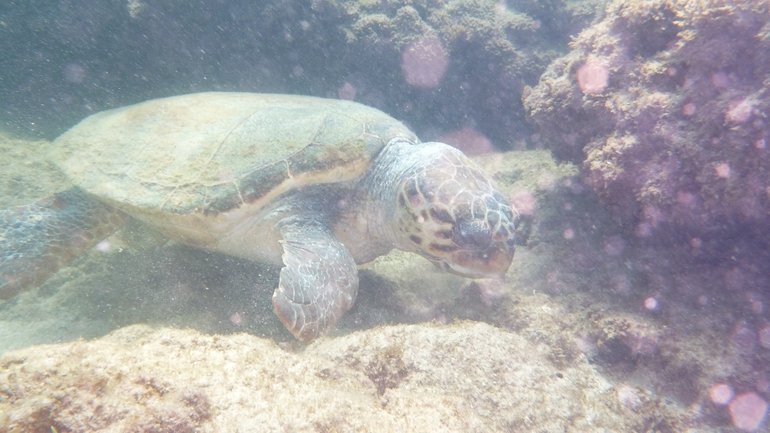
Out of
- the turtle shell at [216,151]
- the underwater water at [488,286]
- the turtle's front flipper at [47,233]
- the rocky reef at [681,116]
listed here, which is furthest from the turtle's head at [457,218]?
the turtle's front flipper at [47,233]

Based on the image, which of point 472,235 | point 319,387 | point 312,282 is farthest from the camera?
point 472,235

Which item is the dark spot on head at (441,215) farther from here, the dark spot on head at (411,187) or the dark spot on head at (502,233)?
the dark spot on head at (502,233)

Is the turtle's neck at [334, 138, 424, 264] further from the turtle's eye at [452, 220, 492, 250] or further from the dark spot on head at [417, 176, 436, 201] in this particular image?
the turtle's eye at [452, 220, 492, 250]

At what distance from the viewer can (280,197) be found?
3.66 metres

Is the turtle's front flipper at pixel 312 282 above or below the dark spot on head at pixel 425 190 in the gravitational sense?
below

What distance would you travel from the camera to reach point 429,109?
24.1 feet

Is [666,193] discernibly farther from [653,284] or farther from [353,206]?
[353,206]

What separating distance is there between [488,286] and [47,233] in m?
4.72

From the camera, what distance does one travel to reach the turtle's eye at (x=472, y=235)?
310 centimetres

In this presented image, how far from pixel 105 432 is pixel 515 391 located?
2207 millimetres

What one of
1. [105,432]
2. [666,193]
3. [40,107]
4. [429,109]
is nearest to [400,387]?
[105,432]

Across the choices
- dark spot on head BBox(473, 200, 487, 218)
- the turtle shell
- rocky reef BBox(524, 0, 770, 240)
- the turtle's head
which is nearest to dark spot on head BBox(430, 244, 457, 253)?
the turtle's head

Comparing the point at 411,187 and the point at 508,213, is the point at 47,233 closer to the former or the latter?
the point at 411,187

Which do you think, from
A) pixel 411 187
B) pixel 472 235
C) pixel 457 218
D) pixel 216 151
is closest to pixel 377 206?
pixel 411 187
